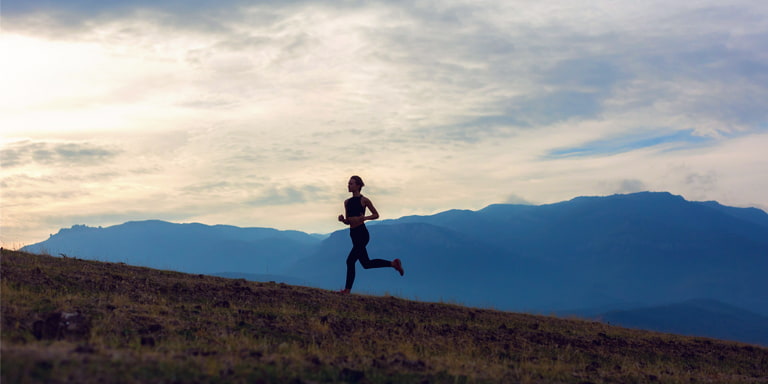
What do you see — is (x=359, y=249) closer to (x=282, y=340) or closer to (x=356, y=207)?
(x=356, y=207)

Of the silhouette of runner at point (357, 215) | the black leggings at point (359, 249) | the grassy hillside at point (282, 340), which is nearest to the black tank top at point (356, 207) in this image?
the silhouette of runner at point (357, 215)

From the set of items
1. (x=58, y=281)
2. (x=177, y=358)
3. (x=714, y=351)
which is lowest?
(x=714, y=351)

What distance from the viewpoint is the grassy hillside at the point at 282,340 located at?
817 centimetres

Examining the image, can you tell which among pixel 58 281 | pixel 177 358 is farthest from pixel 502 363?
pixel 58 281

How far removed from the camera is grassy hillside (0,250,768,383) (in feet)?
26.8

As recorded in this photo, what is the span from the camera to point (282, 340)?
1162cm

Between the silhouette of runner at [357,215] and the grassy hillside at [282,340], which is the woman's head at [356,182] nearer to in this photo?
the silhouette of runner at [357,215]

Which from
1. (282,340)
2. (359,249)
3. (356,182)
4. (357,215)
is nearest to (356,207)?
(357,215)

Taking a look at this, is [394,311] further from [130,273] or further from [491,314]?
[130,273]

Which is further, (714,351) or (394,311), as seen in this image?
(714,351)

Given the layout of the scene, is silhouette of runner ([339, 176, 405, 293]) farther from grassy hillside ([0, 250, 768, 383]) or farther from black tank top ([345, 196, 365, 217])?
grassy hillside ([0, 250, 768, 383])

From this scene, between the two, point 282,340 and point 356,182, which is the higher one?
point 356,182

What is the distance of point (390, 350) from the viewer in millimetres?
11539

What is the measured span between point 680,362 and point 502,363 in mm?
6055
